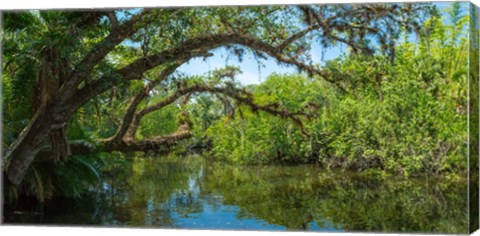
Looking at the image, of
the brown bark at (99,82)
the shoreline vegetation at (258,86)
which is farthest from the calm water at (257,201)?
the brown bark at (99,82)

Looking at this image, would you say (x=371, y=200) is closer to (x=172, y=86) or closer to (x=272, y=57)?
(x=272, y=57)

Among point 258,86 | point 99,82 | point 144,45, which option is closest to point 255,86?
point 258,86

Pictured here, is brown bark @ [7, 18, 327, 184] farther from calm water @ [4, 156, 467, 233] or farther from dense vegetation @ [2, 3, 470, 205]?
calm water @ [4, 156, 467, 233]

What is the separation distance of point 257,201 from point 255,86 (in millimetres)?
1391

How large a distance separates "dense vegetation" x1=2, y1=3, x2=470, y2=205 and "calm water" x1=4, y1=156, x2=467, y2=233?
21 centimetres

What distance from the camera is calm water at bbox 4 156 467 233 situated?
762 cm

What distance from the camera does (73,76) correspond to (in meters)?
8.40

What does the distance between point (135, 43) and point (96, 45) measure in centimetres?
47

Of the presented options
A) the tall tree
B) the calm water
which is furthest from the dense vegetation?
the calm water

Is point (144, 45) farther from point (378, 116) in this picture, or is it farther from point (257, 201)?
point (378, 116)

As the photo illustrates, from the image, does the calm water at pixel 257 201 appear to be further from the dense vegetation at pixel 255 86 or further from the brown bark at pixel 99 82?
the brown bark at pixel 99 82

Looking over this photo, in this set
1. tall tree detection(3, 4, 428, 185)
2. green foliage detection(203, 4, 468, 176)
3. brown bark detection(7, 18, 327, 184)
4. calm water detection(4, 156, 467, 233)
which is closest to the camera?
green foliage detection(203, 4, 468, 176)

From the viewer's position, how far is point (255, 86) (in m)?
8.49

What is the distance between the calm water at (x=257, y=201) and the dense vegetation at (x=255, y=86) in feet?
0.70
